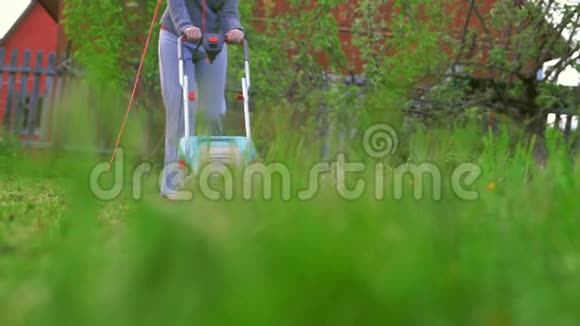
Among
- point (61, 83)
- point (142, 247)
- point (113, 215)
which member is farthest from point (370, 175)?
point (61, 83)

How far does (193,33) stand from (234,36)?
26cm

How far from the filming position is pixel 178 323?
0.54m

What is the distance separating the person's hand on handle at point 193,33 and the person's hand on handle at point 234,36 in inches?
7.6

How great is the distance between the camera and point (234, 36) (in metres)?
4.53

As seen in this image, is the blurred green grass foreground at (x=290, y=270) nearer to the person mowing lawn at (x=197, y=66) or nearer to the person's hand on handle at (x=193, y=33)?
the person's hand on handle at (x=193, y=33)

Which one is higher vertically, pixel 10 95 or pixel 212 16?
pixel 10 95

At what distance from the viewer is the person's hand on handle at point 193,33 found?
4.39 meters

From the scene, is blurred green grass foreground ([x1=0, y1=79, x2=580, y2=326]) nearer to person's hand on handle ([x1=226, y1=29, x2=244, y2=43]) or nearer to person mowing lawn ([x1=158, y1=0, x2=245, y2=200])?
person's hand on handle ([x1=226, y1=29, x2=244, y2=43])

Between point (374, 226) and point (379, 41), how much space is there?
7235 mm

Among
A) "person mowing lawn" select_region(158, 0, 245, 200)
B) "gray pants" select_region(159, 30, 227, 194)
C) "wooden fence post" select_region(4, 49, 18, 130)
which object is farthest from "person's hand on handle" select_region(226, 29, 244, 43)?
"wooden fence post" select_region(4, 49, 18, 130)

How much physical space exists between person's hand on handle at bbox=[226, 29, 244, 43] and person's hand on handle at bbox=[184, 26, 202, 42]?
192 mm

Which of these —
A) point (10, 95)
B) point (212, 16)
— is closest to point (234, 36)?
point (212, 16)

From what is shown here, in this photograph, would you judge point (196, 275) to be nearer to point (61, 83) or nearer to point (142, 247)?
point (142, 247)

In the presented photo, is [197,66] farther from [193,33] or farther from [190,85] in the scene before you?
[193,33]
